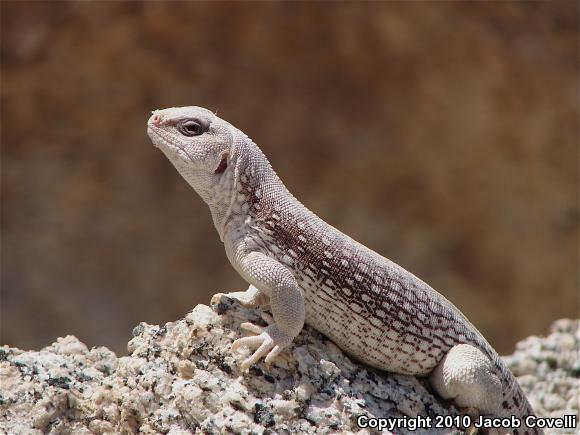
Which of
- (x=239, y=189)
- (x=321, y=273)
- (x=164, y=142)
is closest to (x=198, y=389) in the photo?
(x=321, y=273)

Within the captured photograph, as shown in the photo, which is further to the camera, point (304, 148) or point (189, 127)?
point (304, 148)

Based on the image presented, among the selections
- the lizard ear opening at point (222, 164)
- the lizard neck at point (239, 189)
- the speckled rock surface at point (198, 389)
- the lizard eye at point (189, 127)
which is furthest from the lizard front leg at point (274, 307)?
the lizard eye at point (189, 127)

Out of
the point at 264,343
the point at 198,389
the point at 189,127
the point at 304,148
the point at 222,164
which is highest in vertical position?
the point at 304,148

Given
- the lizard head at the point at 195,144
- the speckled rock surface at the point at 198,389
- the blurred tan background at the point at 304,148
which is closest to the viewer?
the speckled rock surface at the point at 198,389

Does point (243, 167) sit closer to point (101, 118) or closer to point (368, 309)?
point (368, 309)

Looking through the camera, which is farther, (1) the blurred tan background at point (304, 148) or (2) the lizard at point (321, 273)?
(1) the blurred tan background at point (304, 148)

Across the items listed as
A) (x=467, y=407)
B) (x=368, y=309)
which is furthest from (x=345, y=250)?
(x=467, y=407)

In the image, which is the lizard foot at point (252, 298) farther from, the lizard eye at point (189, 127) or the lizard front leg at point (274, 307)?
the lizard eye at point (189, 127)

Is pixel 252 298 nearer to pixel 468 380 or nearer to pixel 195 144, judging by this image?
pixel 195 144
